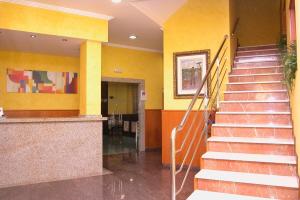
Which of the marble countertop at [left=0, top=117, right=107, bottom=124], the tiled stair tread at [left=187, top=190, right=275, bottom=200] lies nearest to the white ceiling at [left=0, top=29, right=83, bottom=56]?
the marble countertop at [left=0, top=117, right=107, bottom=124]

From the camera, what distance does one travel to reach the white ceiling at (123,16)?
489 cm

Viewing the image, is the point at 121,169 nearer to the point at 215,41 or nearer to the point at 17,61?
the point at 215,41

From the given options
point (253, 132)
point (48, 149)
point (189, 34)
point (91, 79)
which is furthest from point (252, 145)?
point (48, 149)

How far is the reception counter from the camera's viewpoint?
4477 millimetres

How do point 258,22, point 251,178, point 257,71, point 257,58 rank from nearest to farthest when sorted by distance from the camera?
1. point 251,178
2. point 257,71
3. point 257,58
4. point 258,22

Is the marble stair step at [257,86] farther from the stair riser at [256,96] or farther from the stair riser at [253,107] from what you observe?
the stair riser at [253,107]

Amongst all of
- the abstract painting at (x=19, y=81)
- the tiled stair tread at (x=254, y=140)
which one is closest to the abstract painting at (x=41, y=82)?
the abstract painting at (x=19, y=81)

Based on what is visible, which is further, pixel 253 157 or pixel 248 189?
pixel 253 157

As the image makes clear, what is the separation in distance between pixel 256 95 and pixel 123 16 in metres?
3.00

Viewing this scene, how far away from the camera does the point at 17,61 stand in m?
6.50

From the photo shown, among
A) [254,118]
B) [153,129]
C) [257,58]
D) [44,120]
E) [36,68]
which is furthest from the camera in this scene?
[153,129]

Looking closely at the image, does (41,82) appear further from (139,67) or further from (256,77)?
(256,77)

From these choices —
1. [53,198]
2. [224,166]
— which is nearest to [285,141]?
[224,166]

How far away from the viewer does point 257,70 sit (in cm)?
510
